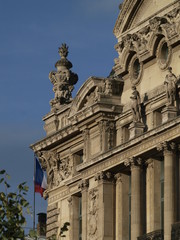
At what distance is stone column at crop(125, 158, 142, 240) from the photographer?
69.8 m

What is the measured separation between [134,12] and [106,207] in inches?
372

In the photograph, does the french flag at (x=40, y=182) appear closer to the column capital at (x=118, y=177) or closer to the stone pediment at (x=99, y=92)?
the stone pediment at (x=99, y=92)

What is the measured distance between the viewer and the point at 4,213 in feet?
171

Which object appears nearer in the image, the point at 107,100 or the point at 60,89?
the point at 107,100

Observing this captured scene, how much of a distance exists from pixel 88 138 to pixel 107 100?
2574 millimetres

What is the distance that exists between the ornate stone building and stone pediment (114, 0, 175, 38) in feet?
0.15

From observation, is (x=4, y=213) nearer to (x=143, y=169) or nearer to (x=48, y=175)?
(x=143, y=169)

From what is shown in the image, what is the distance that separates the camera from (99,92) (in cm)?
7338

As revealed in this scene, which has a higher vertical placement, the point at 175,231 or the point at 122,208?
the point at 122,208

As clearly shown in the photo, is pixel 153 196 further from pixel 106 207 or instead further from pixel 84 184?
pixel 84 184

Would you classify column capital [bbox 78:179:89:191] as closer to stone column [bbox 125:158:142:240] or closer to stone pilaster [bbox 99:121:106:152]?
stone pilaster [bbox 99:121:106:152]

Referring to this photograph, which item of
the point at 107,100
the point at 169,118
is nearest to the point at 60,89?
the point at 107,100

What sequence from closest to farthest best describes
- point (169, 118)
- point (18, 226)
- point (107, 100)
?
point (18, 226) < point (169, 118) < point (107, 100)

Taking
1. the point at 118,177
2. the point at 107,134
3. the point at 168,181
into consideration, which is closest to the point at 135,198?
the point at 118,177
